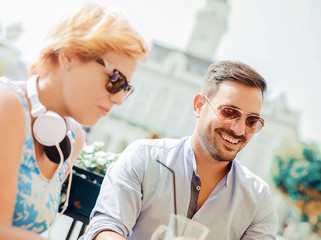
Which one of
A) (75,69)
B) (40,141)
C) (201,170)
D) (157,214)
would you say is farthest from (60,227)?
(75,69)

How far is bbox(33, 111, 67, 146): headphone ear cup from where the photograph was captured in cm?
111

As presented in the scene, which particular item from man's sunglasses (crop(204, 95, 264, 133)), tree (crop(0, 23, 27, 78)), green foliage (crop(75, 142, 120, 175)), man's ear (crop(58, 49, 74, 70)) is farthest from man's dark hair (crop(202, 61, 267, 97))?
tree (crop(0, 23, 27, 78))

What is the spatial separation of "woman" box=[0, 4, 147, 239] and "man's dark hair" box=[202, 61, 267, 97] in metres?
0.88

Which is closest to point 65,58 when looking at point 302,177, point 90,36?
point 90,36

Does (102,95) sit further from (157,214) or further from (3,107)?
(157,214)

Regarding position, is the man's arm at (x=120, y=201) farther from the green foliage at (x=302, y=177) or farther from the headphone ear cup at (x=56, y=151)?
the green foliage at (x=302, y=177)

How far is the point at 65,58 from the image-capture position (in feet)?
3.73

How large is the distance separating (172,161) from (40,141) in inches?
36.8

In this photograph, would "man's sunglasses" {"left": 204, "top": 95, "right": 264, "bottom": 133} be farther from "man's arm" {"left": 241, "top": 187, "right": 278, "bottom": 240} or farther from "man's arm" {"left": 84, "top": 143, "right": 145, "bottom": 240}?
"man's arm" {"left": 84, "top": 143, "right": 145, "bottom": 240}

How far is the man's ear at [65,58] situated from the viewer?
44.8 inches

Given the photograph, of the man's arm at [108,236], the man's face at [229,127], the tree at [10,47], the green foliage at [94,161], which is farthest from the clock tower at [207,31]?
the man's arm at [108,236]

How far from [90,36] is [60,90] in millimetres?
262

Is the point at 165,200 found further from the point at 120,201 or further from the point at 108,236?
the point at 108,236

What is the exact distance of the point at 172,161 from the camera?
1.86m
